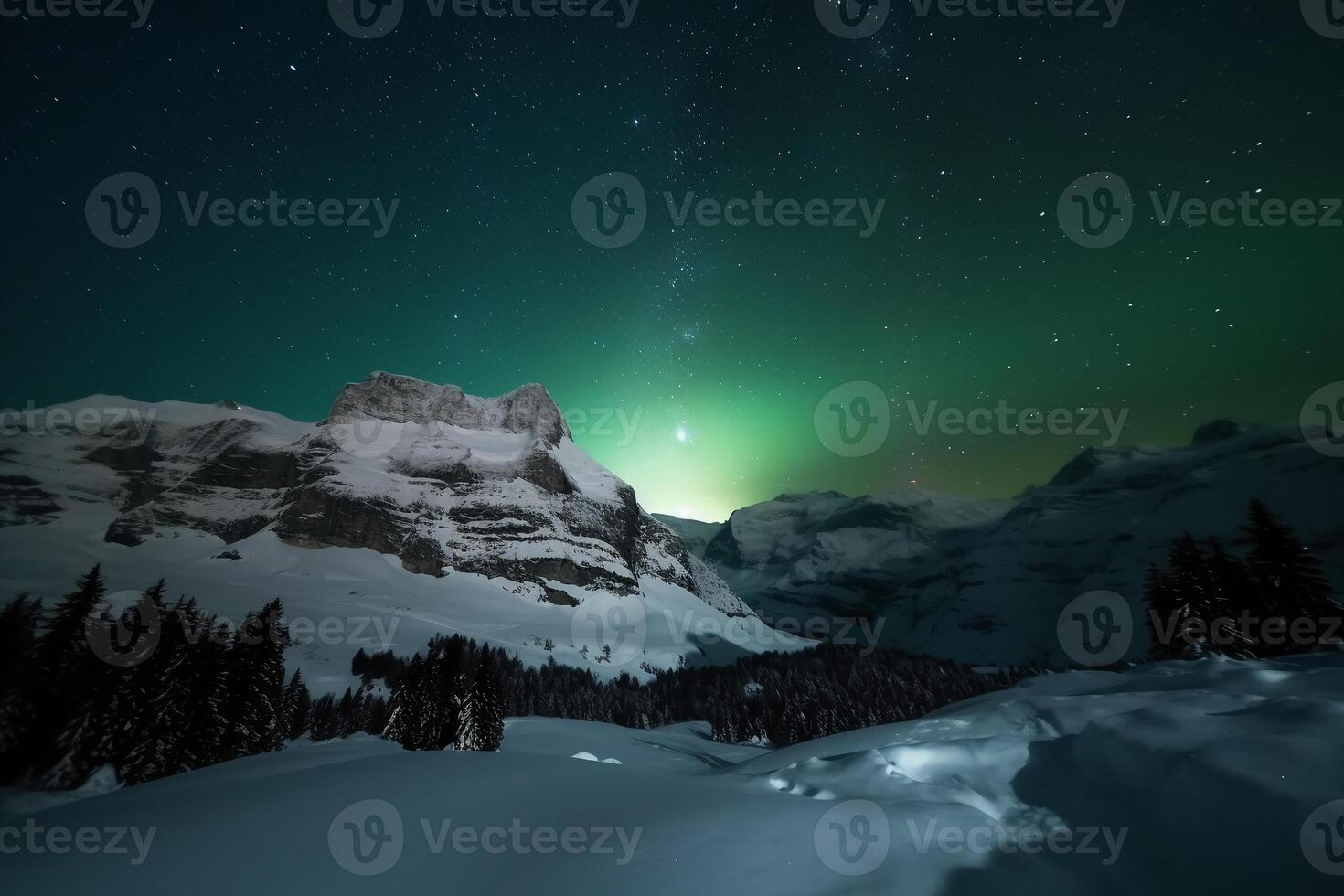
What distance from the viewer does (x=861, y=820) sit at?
24.4 ft

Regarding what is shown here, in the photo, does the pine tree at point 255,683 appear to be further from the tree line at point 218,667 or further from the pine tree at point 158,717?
the pine tree at point 158,717

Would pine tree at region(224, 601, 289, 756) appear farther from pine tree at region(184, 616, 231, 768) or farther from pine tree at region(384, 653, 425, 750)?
pine tree at region(384, 653, 425, 750)

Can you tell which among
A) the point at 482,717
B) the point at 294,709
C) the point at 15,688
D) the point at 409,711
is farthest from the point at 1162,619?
the point at 294,709

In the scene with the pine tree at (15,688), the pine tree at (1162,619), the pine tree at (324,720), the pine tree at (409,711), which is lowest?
the pine tree at (324,720)

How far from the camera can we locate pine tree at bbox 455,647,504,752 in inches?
1138

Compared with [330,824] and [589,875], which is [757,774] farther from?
[330,824]

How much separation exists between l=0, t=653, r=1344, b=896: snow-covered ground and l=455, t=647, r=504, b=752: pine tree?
2007 centimetres

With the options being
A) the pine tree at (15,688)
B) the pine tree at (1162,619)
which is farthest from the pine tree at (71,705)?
the pine tree at (1162,619)

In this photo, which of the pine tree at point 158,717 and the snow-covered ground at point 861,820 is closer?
the snow-covered ground at point 861,820

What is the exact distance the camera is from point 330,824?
8273 millimetres

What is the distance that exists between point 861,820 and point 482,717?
28273mm

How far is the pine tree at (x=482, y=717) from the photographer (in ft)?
94.8

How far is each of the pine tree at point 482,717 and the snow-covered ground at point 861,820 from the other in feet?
65.8

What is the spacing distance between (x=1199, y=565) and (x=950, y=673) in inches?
3659
